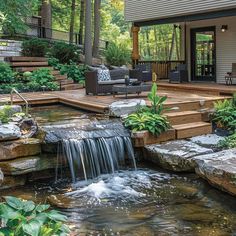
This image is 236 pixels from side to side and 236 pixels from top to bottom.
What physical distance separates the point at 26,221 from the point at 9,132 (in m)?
4.18

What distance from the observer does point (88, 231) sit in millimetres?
4688

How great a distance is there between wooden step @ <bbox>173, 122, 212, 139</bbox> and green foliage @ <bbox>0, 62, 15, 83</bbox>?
295 inches

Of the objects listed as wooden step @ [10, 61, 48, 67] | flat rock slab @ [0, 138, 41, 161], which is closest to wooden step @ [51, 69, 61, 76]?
wooden step @ [10, 61, 48, 67]

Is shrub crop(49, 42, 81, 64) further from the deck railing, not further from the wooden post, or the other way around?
the deck railing

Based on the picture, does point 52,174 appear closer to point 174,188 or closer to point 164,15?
point 174,188

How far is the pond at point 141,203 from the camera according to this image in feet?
15.6

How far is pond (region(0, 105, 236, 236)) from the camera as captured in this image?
4.76 m

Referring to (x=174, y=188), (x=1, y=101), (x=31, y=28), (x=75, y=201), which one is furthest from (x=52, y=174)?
(x=31, y=28)

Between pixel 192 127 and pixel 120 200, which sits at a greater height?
pixel 192 127

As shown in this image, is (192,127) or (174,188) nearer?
(174,188)

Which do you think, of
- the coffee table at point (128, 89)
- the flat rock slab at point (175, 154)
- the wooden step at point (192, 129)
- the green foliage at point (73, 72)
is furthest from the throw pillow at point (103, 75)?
the flat rock slab at point (175, 154)

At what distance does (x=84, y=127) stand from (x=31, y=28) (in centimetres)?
1535

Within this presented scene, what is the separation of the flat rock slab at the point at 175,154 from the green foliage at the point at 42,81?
268 inches

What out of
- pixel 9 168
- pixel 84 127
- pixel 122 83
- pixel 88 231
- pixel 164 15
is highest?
pixel 164 15
